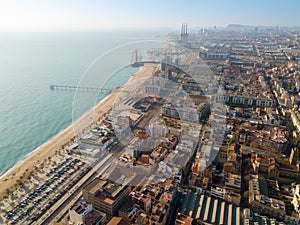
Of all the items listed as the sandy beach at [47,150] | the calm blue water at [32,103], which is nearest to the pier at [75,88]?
the calm blue water at [32,103]

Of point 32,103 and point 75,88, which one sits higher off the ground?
point 75,88

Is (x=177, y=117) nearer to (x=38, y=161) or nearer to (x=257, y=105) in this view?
(x=257, y=105)

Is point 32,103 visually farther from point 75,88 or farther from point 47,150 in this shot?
point 47,150

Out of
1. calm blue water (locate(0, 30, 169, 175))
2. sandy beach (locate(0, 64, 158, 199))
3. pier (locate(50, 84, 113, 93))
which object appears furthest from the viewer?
pier (locate(50, 84, 113, 93))

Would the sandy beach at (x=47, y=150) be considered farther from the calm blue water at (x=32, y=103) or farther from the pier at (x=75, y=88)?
the pier at (x=75, y=88)

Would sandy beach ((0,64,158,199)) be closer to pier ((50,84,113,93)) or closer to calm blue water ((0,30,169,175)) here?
calm blue water ((0,30,169,175))

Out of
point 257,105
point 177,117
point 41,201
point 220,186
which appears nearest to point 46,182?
point 41,201

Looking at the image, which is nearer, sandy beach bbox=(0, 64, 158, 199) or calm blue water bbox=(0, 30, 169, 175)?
sandy beach bbox=(0, 64, 158, 199)

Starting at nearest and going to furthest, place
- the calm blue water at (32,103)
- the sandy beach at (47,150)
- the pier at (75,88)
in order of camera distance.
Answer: the sandy beach at (47,150), the calm blue water at (32,103), the pier at (75,88)

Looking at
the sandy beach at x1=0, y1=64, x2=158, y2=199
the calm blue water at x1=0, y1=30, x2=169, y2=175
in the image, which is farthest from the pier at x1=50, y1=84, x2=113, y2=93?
the sandy beach at x1=0, y1=64, x2=158, y2=199

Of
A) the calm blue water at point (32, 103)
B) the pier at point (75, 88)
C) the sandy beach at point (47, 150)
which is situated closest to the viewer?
the sandy beach at point (47, 150)

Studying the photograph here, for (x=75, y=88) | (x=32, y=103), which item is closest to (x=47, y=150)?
(x=32, y=103)
